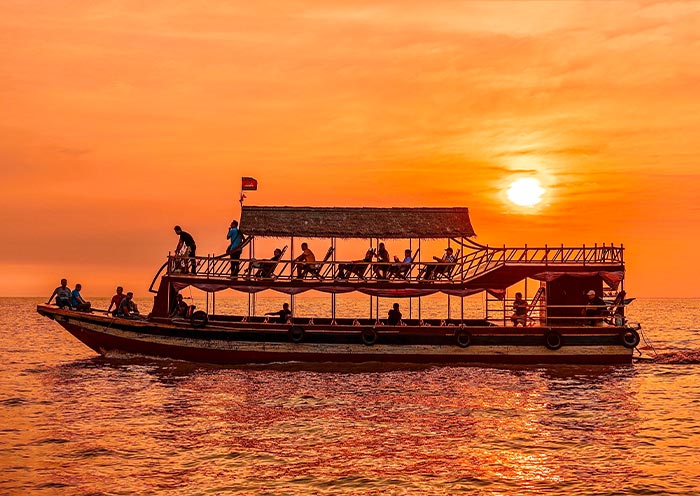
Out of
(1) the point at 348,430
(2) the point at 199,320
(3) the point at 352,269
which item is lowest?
(1) the point at 348,430

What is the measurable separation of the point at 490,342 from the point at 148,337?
14020 mm

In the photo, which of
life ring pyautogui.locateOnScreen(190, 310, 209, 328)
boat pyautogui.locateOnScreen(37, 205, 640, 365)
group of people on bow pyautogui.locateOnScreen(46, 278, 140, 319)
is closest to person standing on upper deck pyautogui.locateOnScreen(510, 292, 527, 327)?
boat pyautogui.locateOnScreen(37, 205, 640, 365)

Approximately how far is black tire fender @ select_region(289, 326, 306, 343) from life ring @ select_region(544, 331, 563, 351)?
32.7 ft

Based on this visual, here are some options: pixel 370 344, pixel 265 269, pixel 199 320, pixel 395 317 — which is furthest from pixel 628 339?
pixel 199 320

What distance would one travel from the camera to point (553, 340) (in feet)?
103

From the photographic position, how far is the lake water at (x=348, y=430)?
54.3ft

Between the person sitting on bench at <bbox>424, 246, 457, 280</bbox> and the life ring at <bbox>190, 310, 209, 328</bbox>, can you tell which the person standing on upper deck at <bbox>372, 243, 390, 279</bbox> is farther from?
the life ring at <bbox>190, 310, 209, 328</bbox>

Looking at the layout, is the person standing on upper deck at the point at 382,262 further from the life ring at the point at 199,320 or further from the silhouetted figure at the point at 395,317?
the life ring at the point at 199,320

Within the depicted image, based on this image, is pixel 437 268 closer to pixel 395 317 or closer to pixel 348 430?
pixel 395 317

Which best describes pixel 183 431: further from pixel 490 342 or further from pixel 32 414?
pixel 490 342

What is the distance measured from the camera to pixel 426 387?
27.7 metres

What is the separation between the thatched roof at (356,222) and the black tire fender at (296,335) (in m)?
3.91

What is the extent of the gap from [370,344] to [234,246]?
702 centimetres

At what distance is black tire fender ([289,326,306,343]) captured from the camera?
102 feet
